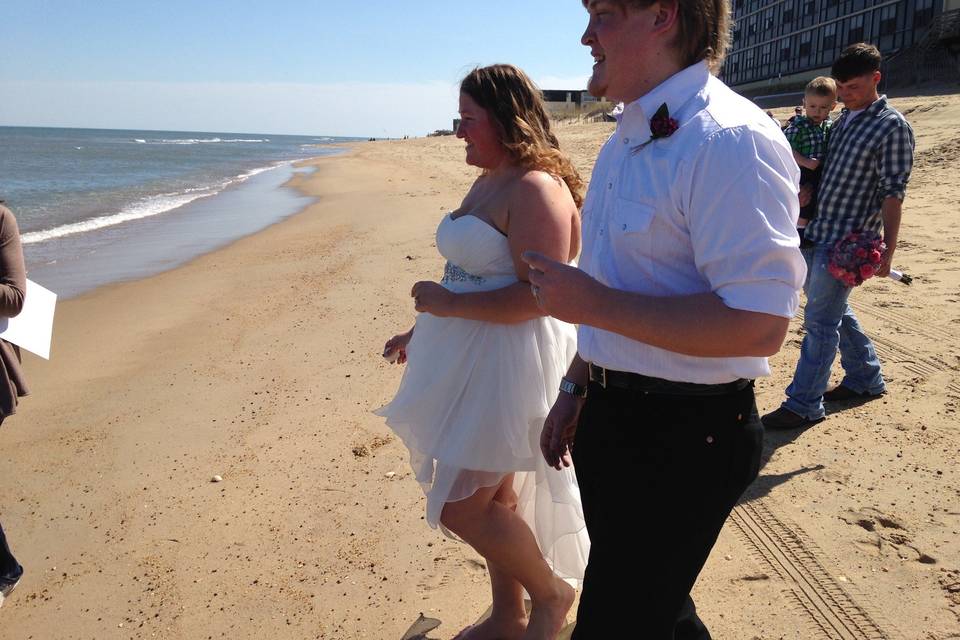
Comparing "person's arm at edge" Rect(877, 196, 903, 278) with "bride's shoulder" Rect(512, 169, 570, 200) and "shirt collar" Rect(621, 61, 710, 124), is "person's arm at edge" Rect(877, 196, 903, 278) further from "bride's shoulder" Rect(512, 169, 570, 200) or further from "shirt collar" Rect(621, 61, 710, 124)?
"shirt collar" Rect(621, 61, 710, 124)

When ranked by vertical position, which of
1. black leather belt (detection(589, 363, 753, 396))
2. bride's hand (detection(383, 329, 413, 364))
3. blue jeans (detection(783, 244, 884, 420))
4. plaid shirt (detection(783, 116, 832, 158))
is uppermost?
plaid shirt (detection(783, 116, 832, 158))

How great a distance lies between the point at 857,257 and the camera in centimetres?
405

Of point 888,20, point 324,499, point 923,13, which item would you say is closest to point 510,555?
point 324,499

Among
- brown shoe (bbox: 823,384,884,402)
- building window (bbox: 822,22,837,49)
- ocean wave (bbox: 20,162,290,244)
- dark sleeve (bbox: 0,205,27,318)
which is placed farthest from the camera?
building window (bbox: 822,22,837,49)

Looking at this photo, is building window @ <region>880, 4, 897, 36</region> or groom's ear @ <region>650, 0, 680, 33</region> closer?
groom's ear @ <region>650, 0, 680, 33</region>

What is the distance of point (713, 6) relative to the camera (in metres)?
1.60

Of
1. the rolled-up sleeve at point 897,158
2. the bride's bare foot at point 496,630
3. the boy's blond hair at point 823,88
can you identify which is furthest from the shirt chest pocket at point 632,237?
the boy's blond hair at point 823,88

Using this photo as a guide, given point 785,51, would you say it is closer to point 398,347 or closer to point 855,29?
point 855,29

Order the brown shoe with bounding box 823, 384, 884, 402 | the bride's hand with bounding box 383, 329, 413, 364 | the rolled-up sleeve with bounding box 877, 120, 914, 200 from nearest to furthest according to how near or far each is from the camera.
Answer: the bride's hand with bounding box 383, 329, 413, 364 → the rolled-up sleeve with bounding box 877, 120, 914, 200 → the brown shoe with bounding box 823, 384, 884, 402

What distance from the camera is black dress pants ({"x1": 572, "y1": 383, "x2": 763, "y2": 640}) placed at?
165cm

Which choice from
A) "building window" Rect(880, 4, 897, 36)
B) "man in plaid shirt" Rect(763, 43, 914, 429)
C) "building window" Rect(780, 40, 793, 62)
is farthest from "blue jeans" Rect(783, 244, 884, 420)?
"building window" Rect(780, 40, 793, 62)

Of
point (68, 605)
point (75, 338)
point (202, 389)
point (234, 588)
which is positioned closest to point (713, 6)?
point (234, 588)

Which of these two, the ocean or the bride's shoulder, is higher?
the bride's shoulder

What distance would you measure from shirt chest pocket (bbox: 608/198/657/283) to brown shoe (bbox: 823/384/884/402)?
3.63 m
